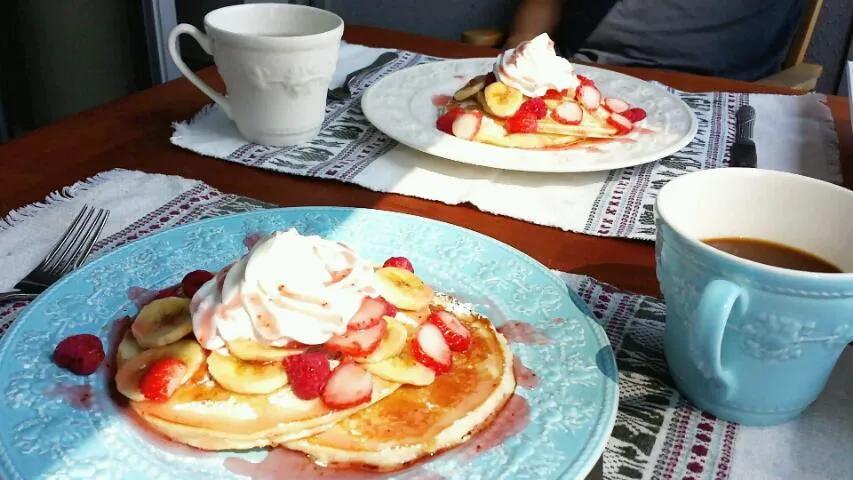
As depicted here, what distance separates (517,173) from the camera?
46.6 inches

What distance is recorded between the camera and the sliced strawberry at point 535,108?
1.27 meters

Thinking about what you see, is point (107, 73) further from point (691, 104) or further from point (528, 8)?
point (691, 104)

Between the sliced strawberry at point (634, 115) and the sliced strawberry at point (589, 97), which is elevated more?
the sliced strawberry at point (589, 97)

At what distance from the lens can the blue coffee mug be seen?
2.01ft

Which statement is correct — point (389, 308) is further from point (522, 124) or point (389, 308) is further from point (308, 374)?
point (522, 124)

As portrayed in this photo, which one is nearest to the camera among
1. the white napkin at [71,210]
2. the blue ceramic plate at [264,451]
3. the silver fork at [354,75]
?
the blue ceramic plate at [264,451]

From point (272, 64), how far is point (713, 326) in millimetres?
794

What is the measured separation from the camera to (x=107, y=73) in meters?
2.88

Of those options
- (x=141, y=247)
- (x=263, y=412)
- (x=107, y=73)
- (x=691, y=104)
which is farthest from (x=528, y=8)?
(x=263, y=412)

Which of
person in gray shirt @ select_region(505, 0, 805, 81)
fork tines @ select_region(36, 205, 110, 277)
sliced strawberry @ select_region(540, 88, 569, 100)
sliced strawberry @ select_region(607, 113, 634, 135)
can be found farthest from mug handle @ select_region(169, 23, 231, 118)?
person in gray shirt @ select_region(505, 0, 805, 81)

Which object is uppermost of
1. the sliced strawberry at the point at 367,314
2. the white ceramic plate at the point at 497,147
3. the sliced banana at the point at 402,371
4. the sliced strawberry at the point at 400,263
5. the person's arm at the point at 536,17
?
the sliced strawberry at the point at 367,314

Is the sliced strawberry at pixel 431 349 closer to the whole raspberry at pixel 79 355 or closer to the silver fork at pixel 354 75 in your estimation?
the whole raspberry at pixel 79 355

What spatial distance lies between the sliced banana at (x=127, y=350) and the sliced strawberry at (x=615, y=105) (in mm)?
935

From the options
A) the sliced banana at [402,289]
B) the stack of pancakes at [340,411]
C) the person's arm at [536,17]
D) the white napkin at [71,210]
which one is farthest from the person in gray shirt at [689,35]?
the stack of pancakes at [340,411]
